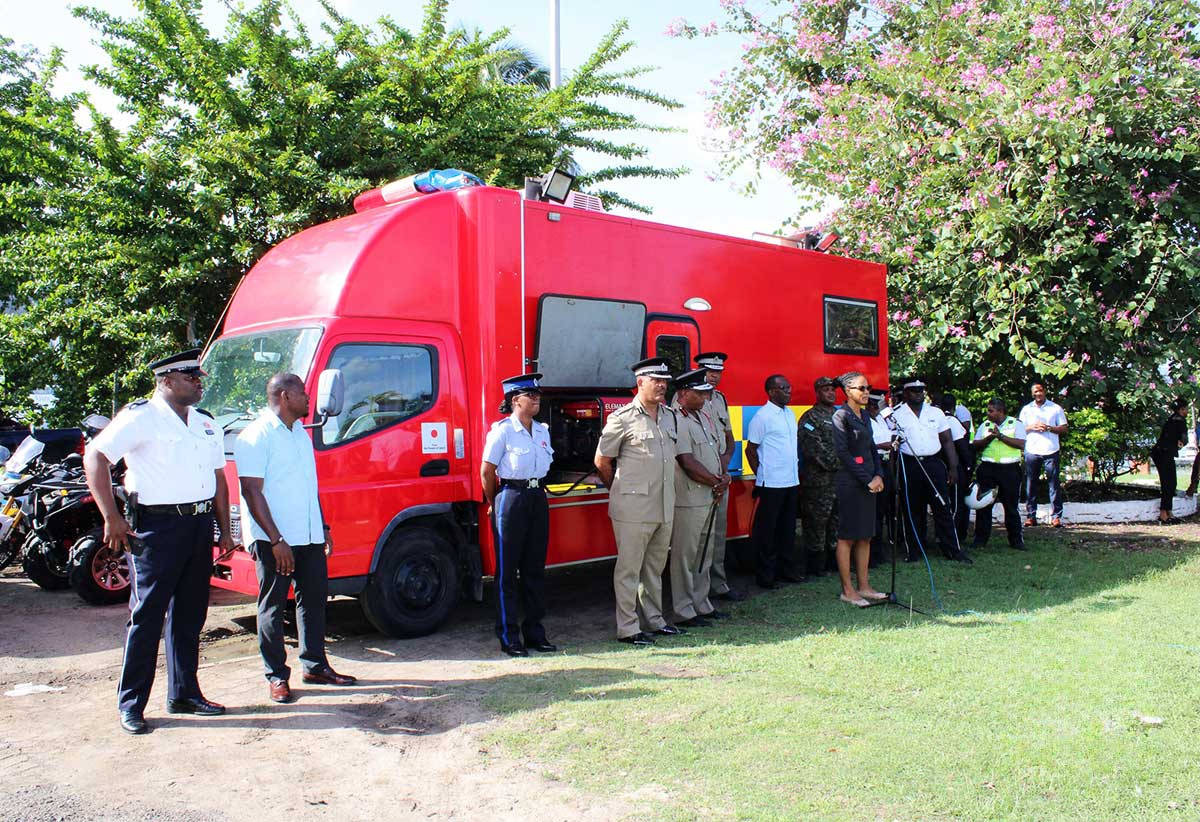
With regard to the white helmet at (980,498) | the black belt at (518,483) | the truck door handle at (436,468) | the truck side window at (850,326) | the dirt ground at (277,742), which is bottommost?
the dirt ground at (277,742)

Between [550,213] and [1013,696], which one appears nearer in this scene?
[1013,696]

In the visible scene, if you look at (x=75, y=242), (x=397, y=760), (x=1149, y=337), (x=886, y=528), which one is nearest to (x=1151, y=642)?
(x=886, y=528)

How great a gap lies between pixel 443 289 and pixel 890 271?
834 centimetres

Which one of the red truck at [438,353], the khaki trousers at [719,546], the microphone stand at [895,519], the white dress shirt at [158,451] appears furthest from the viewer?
the khaki trousers at [719,546]

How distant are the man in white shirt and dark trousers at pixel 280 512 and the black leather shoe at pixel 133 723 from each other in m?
0.67

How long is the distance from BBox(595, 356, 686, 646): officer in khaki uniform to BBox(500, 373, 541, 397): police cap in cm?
60

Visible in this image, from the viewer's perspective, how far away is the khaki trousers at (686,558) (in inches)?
266

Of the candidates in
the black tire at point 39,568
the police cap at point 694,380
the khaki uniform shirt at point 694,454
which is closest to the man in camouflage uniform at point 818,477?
the khaki uniform shirt at point 694,454

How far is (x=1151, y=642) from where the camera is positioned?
5957 millimetres

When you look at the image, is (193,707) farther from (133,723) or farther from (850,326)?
(850,326)

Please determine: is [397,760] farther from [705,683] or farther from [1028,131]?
[1028,131]

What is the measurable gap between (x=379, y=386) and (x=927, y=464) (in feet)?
19.1

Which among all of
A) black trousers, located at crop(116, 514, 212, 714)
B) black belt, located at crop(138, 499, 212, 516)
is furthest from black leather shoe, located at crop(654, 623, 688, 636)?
black belt, located at crop(138, 499, 212, 516)

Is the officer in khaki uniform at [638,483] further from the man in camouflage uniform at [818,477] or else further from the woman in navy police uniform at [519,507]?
the man in camouflage uniform at [818,477]
